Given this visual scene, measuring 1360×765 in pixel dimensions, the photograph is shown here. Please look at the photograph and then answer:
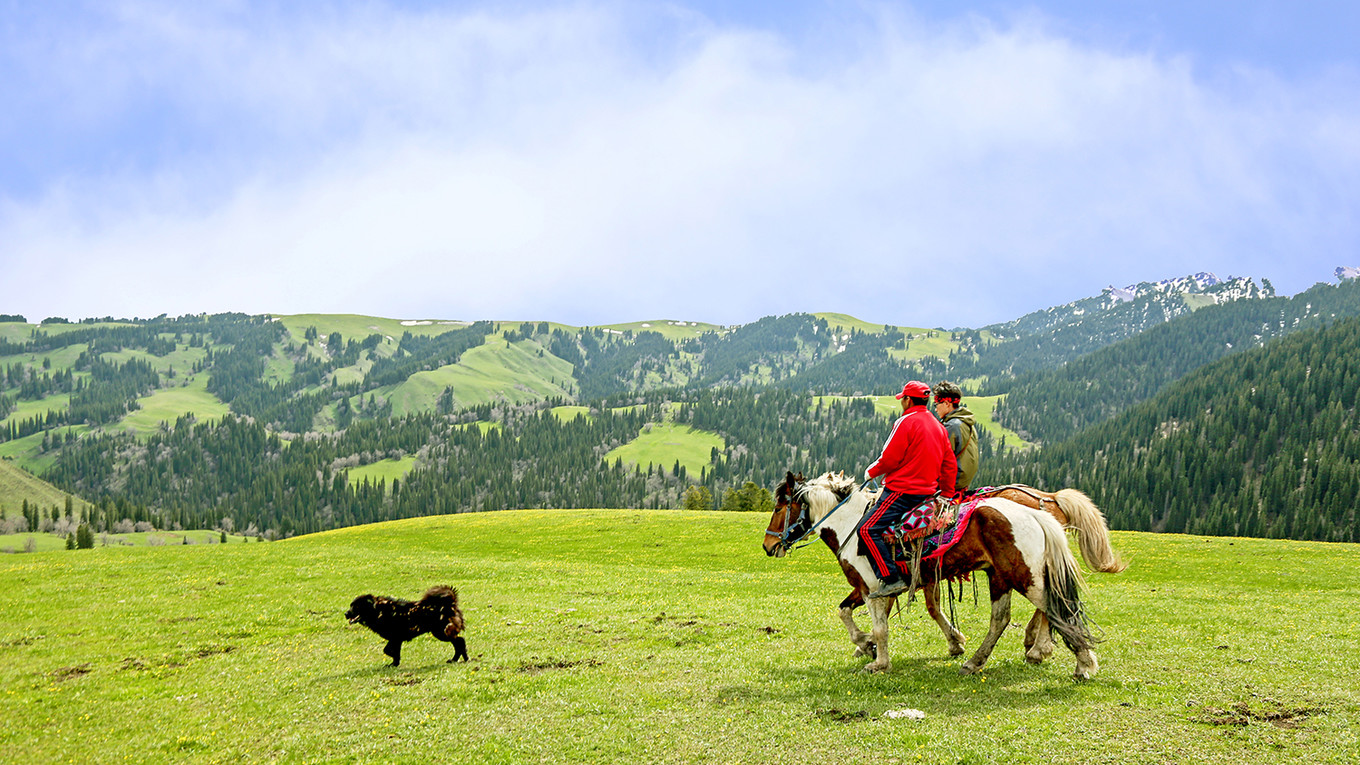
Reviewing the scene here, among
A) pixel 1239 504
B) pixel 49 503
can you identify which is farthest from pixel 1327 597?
pixel 49 503

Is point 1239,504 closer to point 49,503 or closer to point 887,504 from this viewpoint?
point 887,504

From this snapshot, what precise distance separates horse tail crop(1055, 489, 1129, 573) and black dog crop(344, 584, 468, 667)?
15.2m

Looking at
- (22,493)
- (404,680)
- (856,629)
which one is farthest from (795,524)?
(22,493)

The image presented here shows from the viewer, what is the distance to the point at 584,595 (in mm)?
30344

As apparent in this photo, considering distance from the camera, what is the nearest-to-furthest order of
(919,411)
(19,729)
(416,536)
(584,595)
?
1. (19,729)
2. (919,411)
3. (584,595)
4. (416,536)

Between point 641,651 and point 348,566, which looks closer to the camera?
point 641,651

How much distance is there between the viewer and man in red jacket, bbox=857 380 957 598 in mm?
15477

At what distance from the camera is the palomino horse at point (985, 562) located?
14.6m

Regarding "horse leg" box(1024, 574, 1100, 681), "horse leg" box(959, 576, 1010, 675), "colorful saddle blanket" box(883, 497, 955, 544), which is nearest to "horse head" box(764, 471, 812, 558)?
"colorful saddle blanket" box(883, 497, 955, 544)

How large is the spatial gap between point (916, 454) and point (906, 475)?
51 cm

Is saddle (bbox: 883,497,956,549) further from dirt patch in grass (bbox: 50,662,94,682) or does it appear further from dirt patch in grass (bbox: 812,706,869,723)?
dirt patch in grass (bbox: 50,662,94,682)

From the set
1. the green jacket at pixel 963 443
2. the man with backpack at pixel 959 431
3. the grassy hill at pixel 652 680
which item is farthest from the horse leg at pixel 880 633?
the green jacket at pixel 963 443

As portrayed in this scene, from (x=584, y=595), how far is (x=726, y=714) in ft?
59.3

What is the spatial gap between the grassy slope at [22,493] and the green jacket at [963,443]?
226 metres
